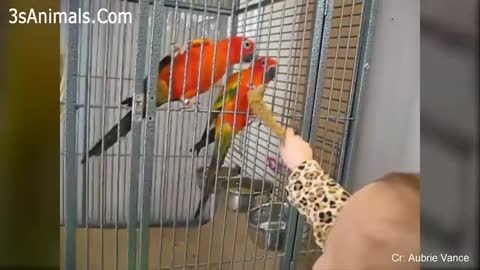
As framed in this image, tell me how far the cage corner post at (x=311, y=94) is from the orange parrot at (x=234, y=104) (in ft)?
0.24

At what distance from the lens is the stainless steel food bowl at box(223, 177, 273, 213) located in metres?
0.75

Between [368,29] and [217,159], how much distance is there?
1.17 feet

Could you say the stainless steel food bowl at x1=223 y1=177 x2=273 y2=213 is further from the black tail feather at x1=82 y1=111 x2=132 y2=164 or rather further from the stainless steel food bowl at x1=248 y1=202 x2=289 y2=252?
the black tail feather at x1=82 y1=111 x2=132 y2=164

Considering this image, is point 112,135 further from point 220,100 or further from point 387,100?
point 387,100

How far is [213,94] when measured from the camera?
2.31ft

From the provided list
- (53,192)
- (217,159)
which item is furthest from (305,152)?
(53,192)

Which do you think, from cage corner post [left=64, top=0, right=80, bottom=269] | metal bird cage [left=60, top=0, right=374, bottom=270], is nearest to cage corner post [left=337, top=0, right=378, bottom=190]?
metal bird cage [left=60, top=0, right=374, bottom=270]

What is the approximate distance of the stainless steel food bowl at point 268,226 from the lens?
754mm

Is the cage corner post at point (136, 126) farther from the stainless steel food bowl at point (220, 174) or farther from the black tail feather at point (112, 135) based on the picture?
the stainless steel food bowl at point (220, 174)

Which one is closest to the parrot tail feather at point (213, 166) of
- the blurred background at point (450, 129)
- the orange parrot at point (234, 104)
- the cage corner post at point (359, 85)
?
the orange parrot at point (234, 104)

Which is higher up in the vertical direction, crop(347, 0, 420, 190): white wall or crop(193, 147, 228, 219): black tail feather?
crop(347, 0, 420, 190): white wall

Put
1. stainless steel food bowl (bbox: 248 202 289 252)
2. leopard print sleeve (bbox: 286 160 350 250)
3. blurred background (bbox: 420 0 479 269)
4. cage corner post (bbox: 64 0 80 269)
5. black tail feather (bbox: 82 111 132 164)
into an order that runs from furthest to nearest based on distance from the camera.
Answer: stainless steel food bowl (bbox: 248 202 289 252) < black tail feather (bbox: 82 111 132 164) < cage corner post (bbox: 64 0 80 269) < leopard print sleeve (bbox: 286 160 350 250) < blurred background (bbox: 420 0 479 269)

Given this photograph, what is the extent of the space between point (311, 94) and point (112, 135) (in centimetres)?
37

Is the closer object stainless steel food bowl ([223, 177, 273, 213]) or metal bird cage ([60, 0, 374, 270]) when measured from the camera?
metal bird cage ([60, 0, 374, 270])
